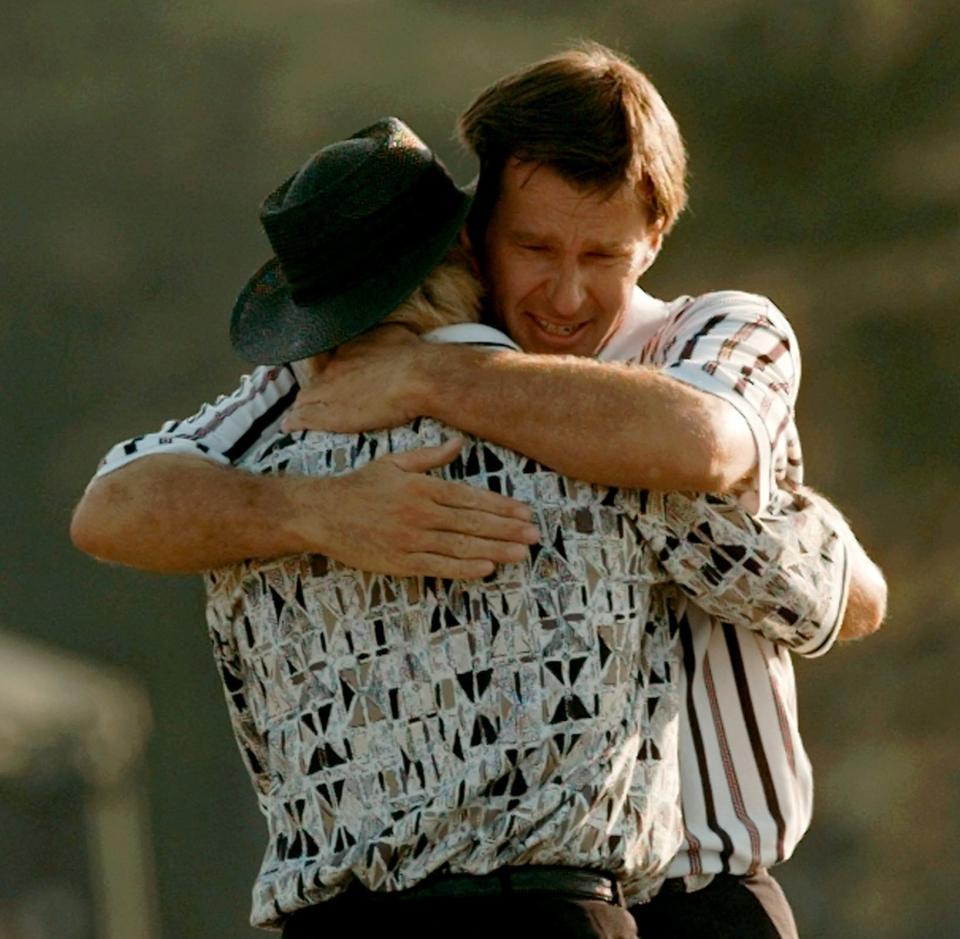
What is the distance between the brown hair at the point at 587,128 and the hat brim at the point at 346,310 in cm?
17

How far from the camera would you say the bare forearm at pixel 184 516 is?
8.17 ft

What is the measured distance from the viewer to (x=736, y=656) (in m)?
2.63

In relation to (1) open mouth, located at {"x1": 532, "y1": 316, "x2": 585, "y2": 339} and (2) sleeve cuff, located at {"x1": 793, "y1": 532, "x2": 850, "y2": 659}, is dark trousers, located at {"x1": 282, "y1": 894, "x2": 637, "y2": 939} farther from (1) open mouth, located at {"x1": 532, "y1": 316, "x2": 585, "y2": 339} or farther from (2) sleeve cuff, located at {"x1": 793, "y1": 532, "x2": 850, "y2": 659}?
(1) open mouth, located at {"x1": 532, "y1": 316, "x2": 585, "y2": 339}

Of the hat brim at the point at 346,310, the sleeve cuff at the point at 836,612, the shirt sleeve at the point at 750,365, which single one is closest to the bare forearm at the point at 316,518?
the hat brim at the point at 346,310

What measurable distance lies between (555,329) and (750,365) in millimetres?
402

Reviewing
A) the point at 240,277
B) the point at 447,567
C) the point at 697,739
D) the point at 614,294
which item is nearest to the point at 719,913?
the point at 697,739

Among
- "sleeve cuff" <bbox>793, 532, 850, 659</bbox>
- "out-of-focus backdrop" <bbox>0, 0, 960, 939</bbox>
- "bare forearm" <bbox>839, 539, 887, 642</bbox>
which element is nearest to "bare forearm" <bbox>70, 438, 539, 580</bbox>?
"sleeve cuff" <bbox>793, 532, 850, 659</bbox>

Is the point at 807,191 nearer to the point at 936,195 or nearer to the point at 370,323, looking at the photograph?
the point at 936,195

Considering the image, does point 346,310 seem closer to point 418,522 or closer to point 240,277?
point 418,522

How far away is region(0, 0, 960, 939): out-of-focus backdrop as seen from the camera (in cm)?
594

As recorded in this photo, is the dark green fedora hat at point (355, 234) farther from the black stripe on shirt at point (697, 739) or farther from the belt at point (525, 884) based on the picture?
the belt at point (525, 884)

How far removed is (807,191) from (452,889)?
4290 millimetres

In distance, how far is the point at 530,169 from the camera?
9.12ft

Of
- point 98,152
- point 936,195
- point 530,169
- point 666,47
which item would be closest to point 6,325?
point 98,152
